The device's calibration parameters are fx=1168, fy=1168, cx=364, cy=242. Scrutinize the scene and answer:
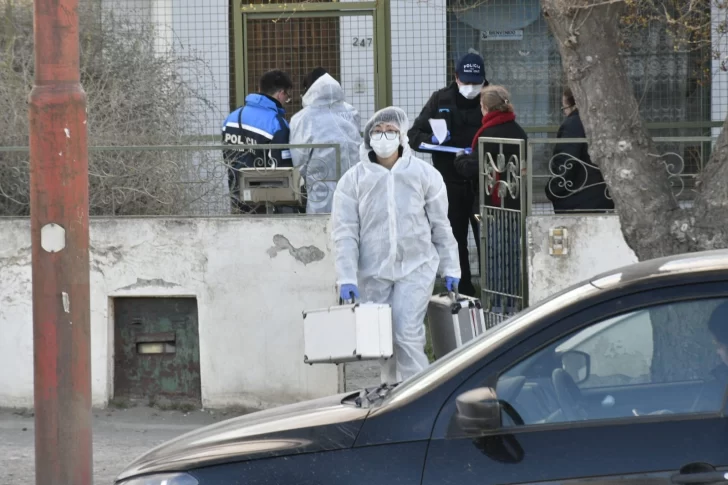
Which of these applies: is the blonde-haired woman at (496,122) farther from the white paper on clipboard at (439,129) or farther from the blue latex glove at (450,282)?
the blue latex glove at (450,282)

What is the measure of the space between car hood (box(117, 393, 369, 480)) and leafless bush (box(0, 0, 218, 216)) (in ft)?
12.4

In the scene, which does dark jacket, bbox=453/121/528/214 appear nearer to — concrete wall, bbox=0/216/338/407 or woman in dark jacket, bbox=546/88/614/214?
woman in dark jacket, bbox=546/88/614/214

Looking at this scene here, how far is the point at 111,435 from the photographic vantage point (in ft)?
23.4

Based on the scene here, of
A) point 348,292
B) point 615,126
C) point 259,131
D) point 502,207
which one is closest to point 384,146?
point 348,292

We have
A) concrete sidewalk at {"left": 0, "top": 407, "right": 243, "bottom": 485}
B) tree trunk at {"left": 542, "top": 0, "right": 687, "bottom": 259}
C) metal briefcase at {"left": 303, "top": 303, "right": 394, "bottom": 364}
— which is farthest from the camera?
concrete sidewalk at {"left": 0, "top": 407, "right": 243, "bottom": 485}

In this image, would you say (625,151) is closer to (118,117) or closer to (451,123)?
(451,123)

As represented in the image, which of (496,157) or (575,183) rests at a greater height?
(496,157)

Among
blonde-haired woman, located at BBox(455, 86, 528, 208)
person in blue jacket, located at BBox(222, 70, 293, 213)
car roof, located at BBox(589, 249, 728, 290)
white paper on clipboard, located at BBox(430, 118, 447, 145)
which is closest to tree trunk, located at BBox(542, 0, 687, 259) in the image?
car roof, located at BBox(589, 249, 728, 290)

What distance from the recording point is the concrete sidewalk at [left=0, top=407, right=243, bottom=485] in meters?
6.32

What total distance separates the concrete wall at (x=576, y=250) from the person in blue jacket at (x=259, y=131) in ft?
5.97

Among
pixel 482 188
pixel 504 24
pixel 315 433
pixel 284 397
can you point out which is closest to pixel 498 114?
pixel 482 188

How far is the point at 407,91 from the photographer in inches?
438

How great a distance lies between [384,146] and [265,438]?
3.03m

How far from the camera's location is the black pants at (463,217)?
9156 millimetres
